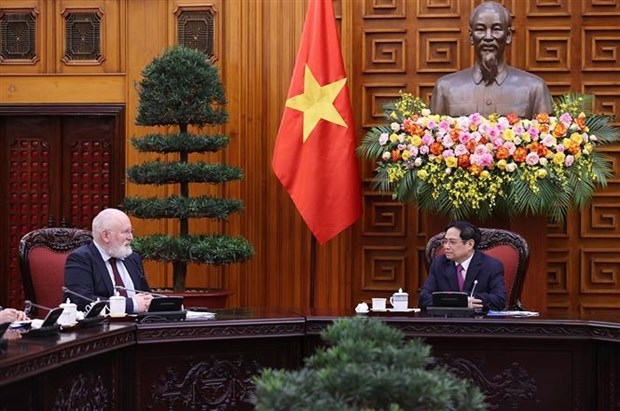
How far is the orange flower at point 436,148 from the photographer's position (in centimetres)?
676

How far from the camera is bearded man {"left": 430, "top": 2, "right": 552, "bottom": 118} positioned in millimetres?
7121

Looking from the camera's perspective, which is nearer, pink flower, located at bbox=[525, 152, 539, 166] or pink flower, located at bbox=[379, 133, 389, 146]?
pink flower, located at bbox=[525, 152, 539, 166]

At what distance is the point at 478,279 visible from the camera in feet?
19.2

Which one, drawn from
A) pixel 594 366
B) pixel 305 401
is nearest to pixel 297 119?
pixel 594 366

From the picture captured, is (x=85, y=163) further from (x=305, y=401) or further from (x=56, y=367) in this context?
(x=305, y=401)

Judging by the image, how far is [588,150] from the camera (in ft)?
22.3

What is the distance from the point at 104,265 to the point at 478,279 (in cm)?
177

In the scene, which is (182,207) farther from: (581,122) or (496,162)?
(581,122)

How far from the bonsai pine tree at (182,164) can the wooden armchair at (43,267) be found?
1.31 metres

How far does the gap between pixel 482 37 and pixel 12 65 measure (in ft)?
10.7

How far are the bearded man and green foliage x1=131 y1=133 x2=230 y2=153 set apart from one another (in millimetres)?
1363

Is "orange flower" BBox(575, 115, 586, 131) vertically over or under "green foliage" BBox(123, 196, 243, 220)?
over

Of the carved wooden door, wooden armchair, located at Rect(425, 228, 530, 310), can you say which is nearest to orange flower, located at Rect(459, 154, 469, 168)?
wooden armchair, located at Rect(425, 228, 530, 310)

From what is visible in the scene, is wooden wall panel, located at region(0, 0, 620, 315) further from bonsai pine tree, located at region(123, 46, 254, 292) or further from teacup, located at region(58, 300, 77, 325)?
teacup, located at region(58, 300, 77, 325)
